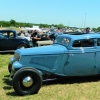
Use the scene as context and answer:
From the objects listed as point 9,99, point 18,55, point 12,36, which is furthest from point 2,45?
point 9,99

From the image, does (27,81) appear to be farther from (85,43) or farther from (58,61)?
(85,43)

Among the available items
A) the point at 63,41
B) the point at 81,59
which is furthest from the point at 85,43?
the point at 63,41

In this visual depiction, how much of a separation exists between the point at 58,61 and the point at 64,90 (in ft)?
2.63

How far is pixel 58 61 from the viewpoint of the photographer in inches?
247

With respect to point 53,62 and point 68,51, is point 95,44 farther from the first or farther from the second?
point 53,62

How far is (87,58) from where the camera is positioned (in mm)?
6469

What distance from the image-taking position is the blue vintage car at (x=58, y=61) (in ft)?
18.6

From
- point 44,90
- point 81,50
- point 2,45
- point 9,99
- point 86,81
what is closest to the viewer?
point 9,99

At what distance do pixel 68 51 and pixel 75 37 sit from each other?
0.54m

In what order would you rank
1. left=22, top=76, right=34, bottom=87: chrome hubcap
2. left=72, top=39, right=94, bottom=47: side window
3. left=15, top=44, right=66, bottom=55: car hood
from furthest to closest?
left=72, top=39, right=94, bottom=47: side window < left=15, top=44, right=66, bottom=55: car hood < left=22, top=76, right=34, bottom=87: chrome hubcap

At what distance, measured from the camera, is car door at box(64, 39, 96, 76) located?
6355 millimetres

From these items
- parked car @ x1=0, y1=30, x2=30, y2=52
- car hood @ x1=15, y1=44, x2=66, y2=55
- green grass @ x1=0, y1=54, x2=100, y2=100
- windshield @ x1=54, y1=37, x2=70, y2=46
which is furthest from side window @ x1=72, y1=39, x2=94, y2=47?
parked car @ x1=0, y1=30, x2=30, y2=52

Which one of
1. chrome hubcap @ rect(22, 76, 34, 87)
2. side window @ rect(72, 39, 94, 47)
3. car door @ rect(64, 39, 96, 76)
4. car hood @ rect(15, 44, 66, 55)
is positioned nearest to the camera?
chrome hubcap @ rect(22, 76, 34, 87)

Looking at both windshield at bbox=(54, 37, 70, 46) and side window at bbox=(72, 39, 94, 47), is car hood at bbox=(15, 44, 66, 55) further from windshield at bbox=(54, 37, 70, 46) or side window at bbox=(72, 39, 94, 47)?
side window at bbox=(72, 39, 94, 47)
